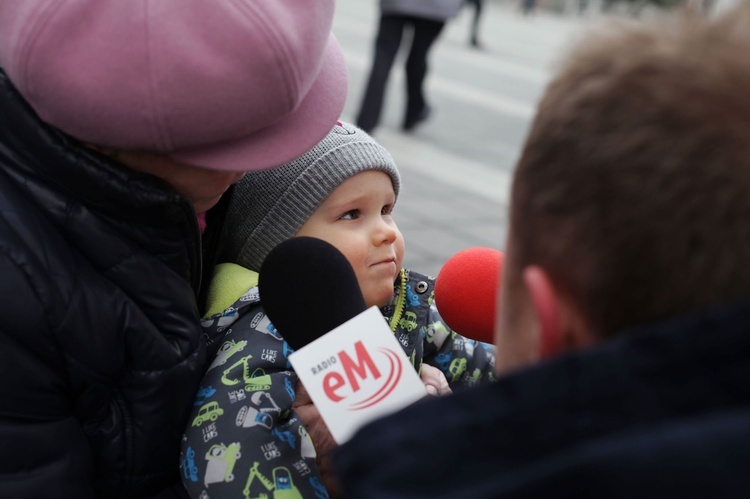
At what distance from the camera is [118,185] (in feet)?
3.90

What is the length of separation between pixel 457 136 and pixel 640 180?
543cm

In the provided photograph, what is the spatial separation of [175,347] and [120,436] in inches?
5.5

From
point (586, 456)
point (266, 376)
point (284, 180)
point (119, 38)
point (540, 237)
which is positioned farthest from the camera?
point (284, 180)

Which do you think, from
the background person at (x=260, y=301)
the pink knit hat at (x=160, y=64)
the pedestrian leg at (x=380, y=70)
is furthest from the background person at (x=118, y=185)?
the pedestrian leg at (x=380, y=70)

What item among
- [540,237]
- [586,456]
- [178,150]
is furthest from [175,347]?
[586,456]

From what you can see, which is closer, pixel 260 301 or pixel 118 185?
pixel 118 185

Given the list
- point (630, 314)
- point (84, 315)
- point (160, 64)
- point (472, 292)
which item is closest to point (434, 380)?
point (472, 292)

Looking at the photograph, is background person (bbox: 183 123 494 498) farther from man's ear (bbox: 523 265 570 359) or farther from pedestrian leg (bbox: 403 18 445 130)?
pedestrian leg (bbox: 403 18 445 130)

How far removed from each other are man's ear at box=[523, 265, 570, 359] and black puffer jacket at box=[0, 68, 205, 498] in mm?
584

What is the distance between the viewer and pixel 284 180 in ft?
5.52

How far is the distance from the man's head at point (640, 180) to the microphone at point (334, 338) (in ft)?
1.07

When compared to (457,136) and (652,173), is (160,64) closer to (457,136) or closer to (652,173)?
(652,173)

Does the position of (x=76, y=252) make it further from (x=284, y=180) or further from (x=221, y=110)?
(x=284, y=180)

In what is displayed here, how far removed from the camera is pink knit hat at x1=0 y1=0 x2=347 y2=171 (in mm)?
1099
